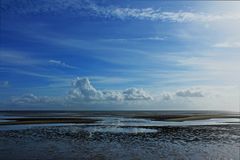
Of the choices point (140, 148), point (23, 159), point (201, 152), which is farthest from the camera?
point (140, 148)

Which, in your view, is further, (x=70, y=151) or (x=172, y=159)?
(x=70, y=151)

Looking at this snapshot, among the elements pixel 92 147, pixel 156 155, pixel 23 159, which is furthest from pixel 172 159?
pixel 23 159

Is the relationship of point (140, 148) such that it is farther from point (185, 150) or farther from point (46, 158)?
point (46, 158)

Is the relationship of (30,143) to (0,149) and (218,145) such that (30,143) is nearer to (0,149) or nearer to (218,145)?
(0,149)

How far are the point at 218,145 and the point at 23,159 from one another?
16.7 meters

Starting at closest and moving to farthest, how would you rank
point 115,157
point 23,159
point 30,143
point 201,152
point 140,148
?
point 23,159
point 115,157
point 201,152
point 140,148
point 30,143

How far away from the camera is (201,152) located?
2294 centimetres

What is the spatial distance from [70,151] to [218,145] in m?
13.1

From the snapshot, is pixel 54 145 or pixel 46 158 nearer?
pixel 46 158

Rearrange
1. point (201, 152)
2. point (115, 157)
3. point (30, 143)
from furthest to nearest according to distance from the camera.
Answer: point (30, 143), point (201, 152), point (115, 157)

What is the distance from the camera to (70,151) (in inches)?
922

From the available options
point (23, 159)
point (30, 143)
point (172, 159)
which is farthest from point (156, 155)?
point (30, 143)

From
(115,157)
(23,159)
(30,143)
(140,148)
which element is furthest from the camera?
(30,143)

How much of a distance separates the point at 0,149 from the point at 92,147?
7.42m
